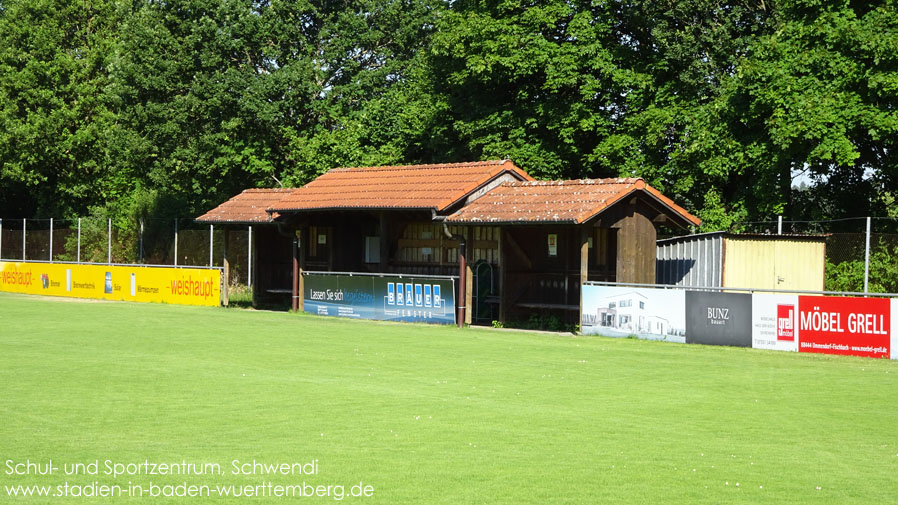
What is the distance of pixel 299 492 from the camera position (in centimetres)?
841

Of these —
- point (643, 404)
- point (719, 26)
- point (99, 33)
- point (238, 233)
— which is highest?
point (99, 33)

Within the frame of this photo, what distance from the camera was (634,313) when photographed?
79.6 feet

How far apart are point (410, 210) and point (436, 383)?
13.7 metres

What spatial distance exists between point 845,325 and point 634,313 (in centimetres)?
491

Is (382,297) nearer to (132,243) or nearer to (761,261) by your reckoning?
(761,261)

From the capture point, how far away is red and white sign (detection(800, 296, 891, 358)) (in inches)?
802

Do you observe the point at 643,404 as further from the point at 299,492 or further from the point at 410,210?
the point at 410,210

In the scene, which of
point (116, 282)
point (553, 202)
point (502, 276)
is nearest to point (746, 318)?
point (553, 202)

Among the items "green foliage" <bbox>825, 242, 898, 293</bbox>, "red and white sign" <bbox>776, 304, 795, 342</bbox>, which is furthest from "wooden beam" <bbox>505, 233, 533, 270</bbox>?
"red and white sign" <bbox>776, 304, 795, 342</bbox>

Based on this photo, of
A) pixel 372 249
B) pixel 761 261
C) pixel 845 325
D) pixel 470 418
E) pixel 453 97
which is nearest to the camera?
pixel 470 418

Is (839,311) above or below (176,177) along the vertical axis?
below

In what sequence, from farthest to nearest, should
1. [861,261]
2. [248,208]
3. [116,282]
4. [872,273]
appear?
[116,282], [248,208], [861,261], [872,273]

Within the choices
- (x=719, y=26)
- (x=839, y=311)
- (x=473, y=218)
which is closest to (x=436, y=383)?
(x=839, y=311)

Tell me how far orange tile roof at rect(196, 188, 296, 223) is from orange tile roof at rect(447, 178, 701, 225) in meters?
8.82
